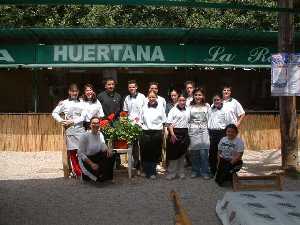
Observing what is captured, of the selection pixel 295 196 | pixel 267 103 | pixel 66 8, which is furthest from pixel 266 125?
pixel 66 8

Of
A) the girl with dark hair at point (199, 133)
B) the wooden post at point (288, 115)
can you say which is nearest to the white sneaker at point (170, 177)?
the girl with dark hair at point (199, 133)

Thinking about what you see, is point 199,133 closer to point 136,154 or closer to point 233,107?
point 233,107

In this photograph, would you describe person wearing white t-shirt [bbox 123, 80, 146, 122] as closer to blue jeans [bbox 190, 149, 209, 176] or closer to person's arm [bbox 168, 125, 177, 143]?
person's arm [bbox 168, 125, 177, 143]

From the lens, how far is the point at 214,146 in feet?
29.9

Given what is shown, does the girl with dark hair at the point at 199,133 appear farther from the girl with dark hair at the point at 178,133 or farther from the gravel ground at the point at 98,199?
the gravel ground at the point at 98,199

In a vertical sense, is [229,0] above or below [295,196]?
above

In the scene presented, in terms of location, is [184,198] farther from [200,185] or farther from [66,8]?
[66,8]

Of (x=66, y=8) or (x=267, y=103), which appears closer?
(x=267, y=103)

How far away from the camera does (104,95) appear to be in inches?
377

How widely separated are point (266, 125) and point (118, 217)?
7.25 metres

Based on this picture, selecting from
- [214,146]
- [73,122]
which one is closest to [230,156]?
[214,146]

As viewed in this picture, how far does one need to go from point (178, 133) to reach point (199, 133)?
378mm

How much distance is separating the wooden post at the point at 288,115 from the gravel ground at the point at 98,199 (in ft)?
2.51

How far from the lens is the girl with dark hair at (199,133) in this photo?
902 centimetres
